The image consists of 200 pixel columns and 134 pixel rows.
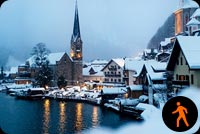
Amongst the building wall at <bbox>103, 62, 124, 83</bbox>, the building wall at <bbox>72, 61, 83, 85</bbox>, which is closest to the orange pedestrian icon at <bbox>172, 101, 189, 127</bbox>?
the building wall at <bbox>103, 62, 124, 83</bbox>

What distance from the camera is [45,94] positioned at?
29.6 ft

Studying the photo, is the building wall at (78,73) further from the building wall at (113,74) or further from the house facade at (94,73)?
the building wall at (113,74)

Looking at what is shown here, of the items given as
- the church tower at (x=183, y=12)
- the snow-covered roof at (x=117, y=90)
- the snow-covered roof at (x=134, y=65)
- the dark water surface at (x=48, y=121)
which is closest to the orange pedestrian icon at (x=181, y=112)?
the church tower at (x=183, y=12)

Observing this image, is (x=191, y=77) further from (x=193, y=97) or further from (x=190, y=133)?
(x=190, y=133)

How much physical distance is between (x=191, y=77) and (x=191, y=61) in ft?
1.00

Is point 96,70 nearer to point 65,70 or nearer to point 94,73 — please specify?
point 94,73

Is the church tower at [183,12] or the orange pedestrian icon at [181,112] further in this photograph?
the church tower at [183,12]

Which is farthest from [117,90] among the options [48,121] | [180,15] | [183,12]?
[183,12]

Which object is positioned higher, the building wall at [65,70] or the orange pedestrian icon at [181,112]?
the building wall at [65,70]

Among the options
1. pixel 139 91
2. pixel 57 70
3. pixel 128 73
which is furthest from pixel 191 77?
pixel 57 70

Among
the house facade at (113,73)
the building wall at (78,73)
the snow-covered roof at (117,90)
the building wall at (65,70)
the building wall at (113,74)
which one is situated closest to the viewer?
the house facade at (113,73)

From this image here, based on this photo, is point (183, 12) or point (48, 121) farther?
point (48, 121)

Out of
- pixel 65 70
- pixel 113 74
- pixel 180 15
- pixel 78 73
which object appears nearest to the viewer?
pixel 180 15

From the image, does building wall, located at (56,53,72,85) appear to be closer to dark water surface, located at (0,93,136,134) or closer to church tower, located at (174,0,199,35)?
dark water surface, located at (0,93,136,134)
